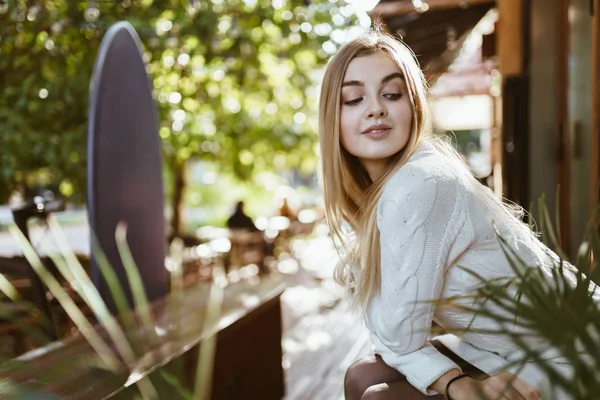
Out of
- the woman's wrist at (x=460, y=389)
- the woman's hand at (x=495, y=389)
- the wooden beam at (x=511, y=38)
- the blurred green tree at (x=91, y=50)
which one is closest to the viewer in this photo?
the woman's hand at (x=495, y=389)

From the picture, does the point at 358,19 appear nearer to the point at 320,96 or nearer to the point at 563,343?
the point at 320,96

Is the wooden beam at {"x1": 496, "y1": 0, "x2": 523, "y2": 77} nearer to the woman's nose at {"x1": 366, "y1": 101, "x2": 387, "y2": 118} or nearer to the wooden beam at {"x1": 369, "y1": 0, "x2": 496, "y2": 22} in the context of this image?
the wooden beam at {"x1": 369, "y1": 0, "x2": 496, "y2": 22}

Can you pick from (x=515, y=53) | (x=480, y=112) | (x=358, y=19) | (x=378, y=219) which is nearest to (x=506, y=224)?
(x=378, y=219)

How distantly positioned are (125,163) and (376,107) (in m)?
1.58

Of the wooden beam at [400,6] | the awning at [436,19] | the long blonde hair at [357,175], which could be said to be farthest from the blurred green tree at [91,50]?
the long blonde hair at [357,175]

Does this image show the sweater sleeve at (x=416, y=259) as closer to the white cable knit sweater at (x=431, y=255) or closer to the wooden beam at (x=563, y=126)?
the white cable knit sweater at (x=431, y=255)

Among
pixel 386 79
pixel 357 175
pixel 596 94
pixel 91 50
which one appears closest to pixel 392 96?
pixel 386 79

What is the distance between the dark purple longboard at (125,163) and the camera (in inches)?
99.3

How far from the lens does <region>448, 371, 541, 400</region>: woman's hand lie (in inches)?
42.1

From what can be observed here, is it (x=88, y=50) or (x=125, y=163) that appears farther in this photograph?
(x=88, y=50)

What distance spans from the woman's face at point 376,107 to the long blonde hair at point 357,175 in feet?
0.05

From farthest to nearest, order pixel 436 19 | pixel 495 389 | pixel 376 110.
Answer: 1. pixel 436 19
2. pixel 376 110
3. pixel 495 389

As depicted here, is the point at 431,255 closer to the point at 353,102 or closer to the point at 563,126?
the point at 353,102

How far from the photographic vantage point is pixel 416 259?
1213mm
